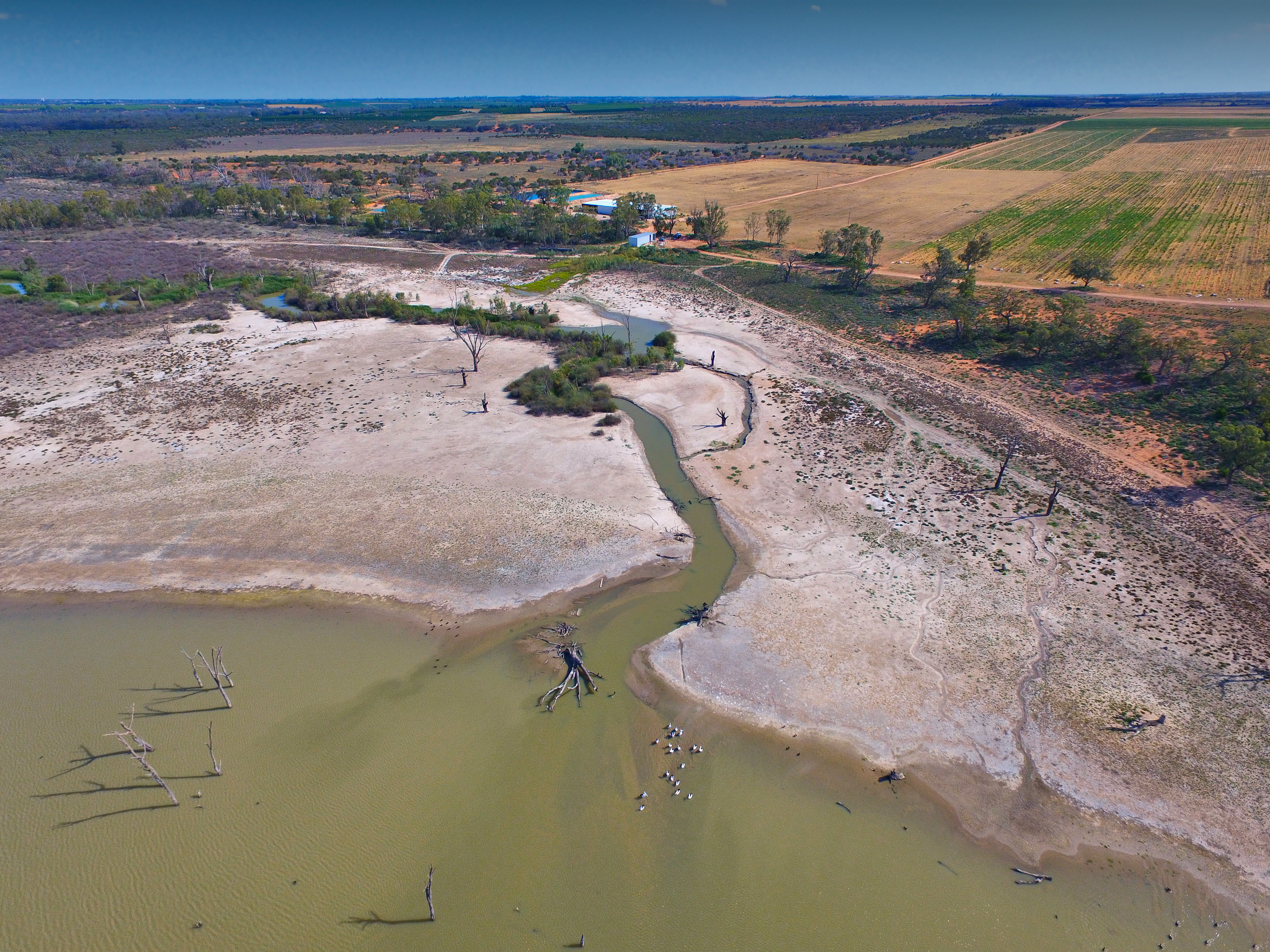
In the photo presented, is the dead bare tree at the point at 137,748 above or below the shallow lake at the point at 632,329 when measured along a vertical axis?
below

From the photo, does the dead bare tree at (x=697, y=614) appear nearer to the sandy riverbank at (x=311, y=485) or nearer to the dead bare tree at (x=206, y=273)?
the sandy riverbank at (x=311, y=485)

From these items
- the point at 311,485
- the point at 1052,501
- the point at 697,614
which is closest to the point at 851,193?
the point at 1052,501

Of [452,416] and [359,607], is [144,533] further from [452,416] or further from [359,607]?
[452,416]

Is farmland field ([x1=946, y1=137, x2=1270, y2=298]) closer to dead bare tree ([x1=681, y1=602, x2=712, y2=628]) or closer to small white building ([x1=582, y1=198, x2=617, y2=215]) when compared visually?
small white building ([x1=582, y1=198, x2=617, y2=215])

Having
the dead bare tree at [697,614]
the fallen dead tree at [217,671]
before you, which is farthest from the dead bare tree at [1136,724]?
the fallen dead tree at [217,671]

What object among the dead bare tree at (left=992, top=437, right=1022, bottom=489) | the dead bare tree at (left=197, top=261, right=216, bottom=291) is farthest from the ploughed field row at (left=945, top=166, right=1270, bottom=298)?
the dead bare tree at (left=197, top=261, right=216, bottom=291)

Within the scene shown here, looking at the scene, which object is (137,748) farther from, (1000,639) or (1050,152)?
(1050,152)

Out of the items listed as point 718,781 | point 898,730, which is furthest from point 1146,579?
point 718,781
